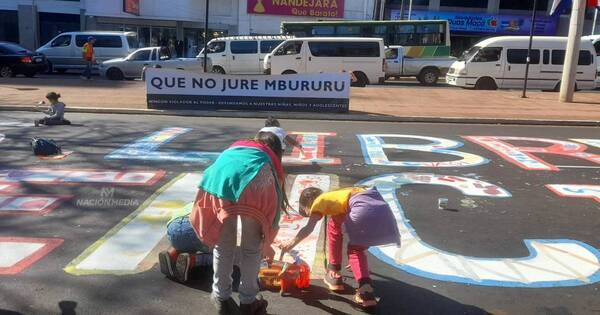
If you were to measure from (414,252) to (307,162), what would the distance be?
12.5 feet

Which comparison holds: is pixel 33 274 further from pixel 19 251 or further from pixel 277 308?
pixel 277 308

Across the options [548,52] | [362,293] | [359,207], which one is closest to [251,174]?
[359,207]

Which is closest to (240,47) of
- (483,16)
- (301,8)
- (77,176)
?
(301,8)

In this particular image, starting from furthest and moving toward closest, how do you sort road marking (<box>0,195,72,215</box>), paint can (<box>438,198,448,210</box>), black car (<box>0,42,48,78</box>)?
black car (<box>0,42,48,78</box>)
paint can (<box>438,198,448,210</box>)
road marking (<box>0,195,72,215</box>)

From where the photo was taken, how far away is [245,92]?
14344 millimetres

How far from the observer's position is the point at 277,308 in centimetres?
395

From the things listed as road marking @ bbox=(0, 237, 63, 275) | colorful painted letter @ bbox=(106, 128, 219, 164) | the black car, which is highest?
the black car

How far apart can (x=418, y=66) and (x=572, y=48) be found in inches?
402

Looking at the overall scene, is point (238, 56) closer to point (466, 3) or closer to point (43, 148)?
point (43, 148)

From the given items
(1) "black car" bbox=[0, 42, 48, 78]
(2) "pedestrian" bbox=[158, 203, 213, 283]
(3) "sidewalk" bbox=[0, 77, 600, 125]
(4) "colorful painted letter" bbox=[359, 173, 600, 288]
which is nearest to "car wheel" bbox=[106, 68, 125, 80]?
(3) "sidewalk" bbox=[0, 77, 600, 125]

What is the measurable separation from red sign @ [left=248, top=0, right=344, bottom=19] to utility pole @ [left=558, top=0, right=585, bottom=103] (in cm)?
2383

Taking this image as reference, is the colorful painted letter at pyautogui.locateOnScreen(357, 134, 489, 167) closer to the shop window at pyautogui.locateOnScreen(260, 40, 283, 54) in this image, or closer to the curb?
the curb

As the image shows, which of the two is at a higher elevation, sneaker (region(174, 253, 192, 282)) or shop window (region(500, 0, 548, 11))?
shop window (region(500, 0, 548, 11))

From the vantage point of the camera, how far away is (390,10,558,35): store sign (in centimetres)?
4316
